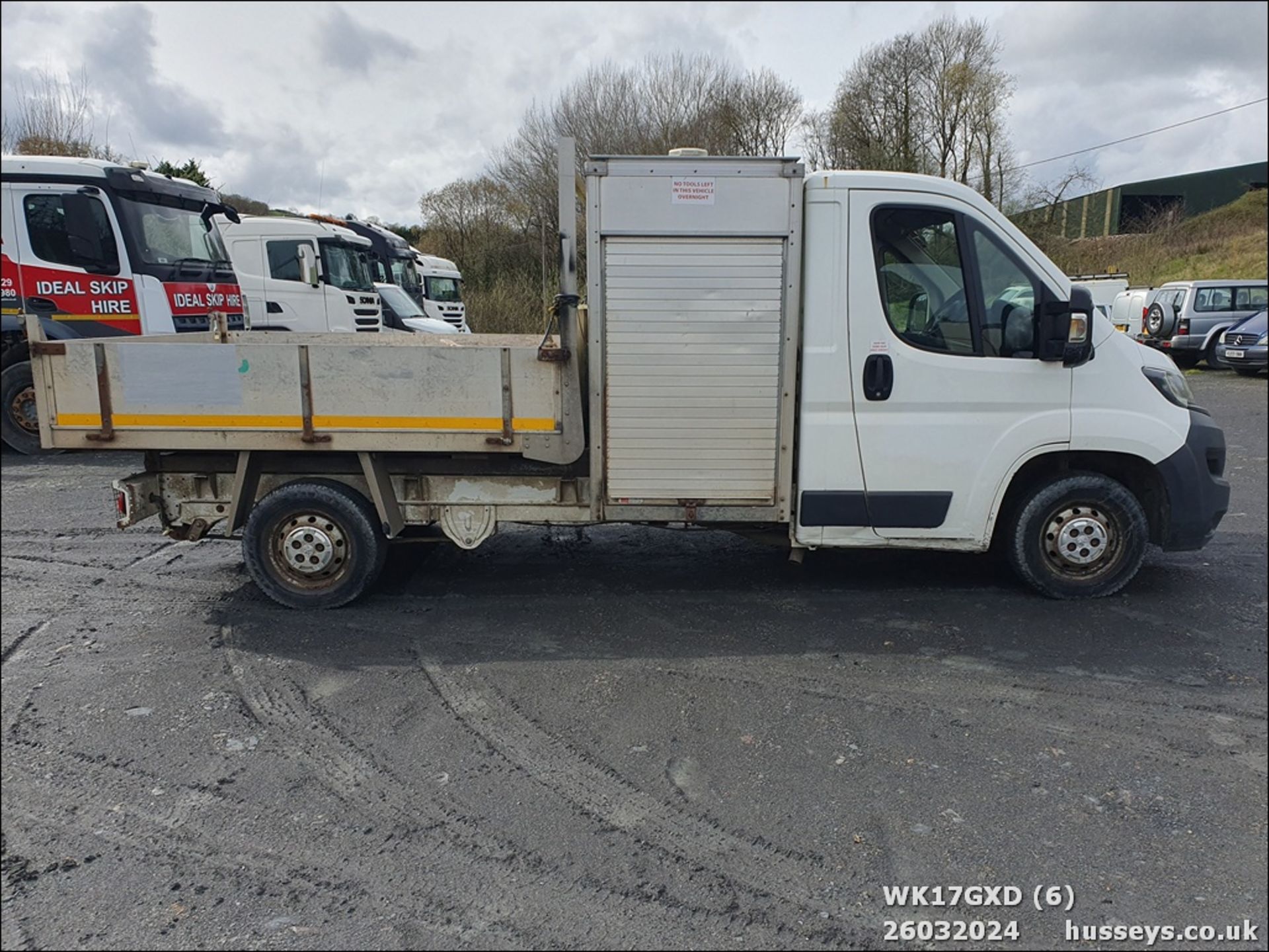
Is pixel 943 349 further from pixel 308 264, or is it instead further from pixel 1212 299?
pixel 1212 299

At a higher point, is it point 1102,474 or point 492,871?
point 1102,474

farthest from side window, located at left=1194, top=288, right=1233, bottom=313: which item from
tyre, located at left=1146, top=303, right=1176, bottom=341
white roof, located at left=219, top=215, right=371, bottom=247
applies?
white roof, located at left=219, top=215, right=371, bottom=247

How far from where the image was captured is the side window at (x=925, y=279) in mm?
4723

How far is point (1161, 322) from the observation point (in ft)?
61.3

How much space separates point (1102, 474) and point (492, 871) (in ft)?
13.7

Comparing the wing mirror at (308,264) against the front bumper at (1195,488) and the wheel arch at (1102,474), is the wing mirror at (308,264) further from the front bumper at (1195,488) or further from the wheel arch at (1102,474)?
the front bumper at (1195,488)

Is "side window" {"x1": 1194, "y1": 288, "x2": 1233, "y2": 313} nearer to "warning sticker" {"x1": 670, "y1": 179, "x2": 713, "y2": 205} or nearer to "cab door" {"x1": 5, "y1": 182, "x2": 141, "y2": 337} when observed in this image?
"warning sticker" {"x1": 670, "y1": 179, "x2": 713, "y2": 205}

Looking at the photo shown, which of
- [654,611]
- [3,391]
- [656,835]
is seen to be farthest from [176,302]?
[656,835]

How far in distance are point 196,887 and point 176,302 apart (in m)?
9.22

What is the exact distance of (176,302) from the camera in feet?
33.6

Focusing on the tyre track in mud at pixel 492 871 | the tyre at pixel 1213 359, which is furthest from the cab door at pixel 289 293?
the tyre at pixel 1213 359

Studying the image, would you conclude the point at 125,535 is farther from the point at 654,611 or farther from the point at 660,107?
the point at 660,107

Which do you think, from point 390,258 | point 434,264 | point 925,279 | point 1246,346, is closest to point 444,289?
point 434,264

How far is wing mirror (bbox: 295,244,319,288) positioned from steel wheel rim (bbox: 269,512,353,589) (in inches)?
385
